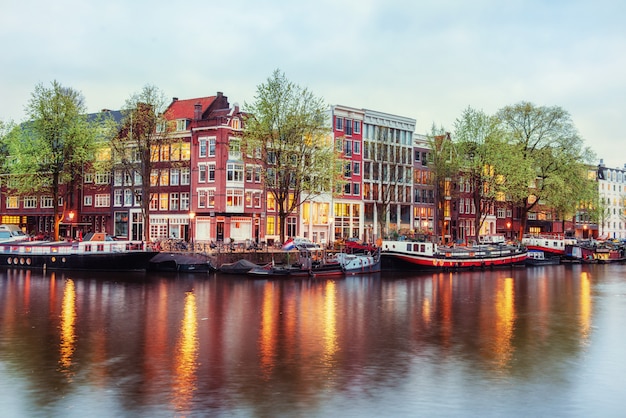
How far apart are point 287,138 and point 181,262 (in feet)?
57.3

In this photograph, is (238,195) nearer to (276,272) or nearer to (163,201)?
(163,201)

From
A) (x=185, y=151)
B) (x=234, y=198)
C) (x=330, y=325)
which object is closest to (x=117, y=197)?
(x=185, y=151)

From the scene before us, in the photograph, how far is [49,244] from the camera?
72.3m

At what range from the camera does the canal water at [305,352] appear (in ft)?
70.7

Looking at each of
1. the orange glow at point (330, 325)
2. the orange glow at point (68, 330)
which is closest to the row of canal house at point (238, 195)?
the orange glow at point (330, 325)

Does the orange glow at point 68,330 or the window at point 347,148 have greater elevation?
the window at point 347,148

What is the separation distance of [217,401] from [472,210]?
4416 inches

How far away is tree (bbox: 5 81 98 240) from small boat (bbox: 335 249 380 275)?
108 ft

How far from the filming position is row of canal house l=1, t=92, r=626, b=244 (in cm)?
8669

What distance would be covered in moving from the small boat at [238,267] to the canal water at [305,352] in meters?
11.7

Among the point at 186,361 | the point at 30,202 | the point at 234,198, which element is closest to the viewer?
the point at 186,361

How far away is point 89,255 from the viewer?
6931cm

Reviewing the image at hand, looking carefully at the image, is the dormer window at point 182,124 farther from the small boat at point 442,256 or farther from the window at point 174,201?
the small boat at point 442,256

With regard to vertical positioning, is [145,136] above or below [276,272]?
above
